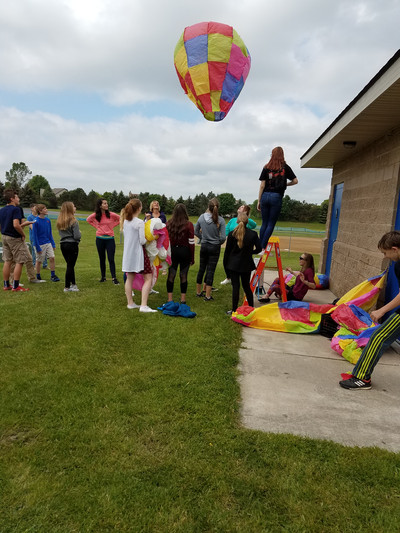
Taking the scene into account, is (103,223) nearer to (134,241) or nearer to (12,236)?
(12,236)

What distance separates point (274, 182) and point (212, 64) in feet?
7.69

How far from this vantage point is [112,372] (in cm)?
363

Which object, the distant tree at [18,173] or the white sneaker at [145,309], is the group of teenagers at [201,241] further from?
the distant tree at [18,173]

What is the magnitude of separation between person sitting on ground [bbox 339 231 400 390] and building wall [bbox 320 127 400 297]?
2179mm

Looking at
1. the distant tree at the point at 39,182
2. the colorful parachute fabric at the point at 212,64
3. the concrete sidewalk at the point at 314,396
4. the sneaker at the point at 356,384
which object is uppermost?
the distant tree at the point at 39,182

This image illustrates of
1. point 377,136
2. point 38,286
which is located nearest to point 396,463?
point 377,136

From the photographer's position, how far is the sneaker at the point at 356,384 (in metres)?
3.54

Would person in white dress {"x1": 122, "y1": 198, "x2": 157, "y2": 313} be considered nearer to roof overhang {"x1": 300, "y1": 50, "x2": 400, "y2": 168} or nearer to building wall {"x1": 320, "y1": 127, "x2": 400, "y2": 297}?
roof overhang {"x1": 300, "y1": 50, "x2": 400, "y2": 168}

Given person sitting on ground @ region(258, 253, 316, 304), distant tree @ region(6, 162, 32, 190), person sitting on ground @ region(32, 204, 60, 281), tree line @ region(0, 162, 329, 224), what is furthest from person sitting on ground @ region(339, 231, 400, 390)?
distant tree @ region(6, 162, 32, 190)

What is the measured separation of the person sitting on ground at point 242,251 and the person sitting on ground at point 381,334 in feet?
7.55

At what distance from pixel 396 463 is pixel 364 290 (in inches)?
118

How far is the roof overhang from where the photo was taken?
3.81 metres

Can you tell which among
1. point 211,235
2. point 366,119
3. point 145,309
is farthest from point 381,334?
point 211,235

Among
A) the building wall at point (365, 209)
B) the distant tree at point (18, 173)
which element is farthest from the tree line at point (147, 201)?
the building wall at point (365, 209)
